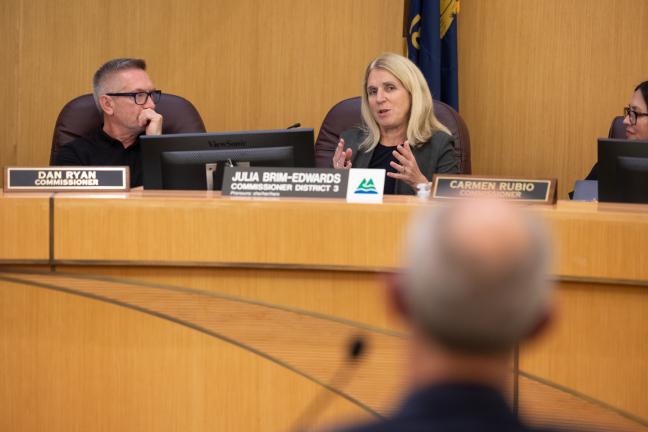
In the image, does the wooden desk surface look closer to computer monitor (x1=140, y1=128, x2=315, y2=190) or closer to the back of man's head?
computer monitor (x1=140, y1=128, x2=315, y2=190)

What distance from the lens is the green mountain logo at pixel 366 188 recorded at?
235 cm

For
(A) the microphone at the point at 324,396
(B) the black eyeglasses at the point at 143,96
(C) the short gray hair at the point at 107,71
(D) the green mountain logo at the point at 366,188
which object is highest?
(C) the short gray hair at the point at 107,71

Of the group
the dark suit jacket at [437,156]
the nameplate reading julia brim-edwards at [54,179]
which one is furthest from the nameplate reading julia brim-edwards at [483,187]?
the dark suit jacket at [437,156]

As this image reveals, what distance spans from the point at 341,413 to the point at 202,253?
1.44 feet

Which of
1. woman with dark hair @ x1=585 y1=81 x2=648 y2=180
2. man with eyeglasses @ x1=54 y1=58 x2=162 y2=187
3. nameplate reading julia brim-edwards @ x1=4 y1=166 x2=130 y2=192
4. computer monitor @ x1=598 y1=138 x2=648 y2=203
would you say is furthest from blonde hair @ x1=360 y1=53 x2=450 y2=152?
nameplate reading julia brim-edwards @ x1=4 y1=166 x2=130 y2=192

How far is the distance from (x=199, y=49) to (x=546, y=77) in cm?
158

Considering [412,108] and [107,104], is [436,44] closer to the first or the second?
[412,108]

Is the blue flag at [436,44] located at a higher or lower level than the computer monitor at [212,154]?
higher

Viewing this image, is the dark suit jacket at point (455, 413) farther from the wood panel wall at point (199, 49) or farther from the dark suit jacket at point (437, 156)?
the wood panel wall at point (199, 49)

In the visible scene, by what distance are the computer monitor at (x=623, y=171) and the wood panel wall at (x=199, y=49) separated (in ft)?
6.78

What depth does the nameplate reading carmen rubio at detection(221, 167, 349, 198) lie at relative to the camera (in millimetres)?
2295

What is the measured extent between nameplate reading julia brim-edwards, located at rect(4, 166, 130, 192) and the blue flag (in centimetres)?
212

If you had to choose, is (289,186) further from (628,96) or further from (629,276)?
(628,96)

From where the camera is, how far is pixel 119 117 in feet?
12.6
